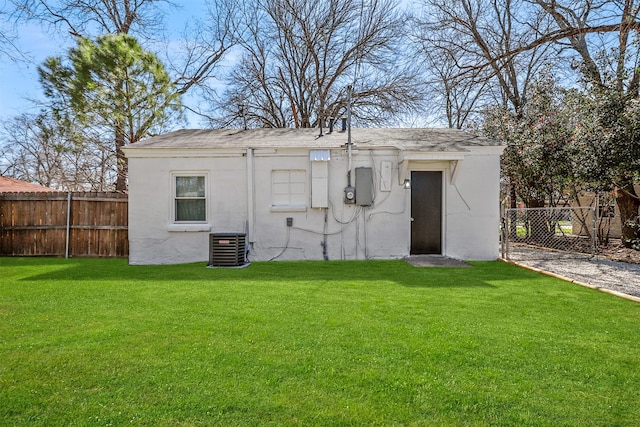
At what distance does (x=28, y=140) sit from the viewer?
75.5ft

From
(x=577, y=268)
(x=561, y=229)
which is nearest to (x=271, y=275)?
(x=577, y=268)

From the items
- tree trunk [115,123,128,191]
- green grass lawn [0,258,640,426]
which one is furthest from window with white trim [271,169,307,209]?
tree trunk [115,123,128,191]

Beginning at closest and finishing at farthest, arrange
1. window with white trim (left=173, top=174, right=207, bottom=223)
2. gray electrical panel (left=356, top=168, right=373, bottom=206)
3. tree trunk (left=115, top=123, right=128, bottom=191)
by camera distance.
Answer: gray electrical panel (left=356, top=168, right=373, bottom=206) → window with white trim (left=173, top=174, right=207, bottom=223) → tree trunk (left=115, top=123, right=128, bottom=191)

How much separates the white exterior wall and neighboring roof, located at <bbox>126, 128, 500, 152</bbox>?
263 mm

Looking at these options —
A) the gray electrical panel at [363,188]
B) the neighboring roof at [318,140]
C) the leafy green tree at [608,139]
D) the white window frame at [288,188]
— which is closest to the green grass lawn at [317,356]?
the gray electrical panel at [363,188]

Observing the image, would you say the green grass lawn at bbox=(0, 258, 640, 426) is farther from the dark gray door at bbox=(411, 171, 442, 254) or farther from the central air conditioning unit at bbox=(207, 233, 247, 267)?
the dark gray door at bbox=(411, 171, 442, 254)

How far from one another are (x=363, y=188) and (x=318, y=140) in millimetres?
1865

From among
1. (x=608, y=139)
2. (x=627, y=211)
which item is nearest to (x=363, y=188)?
(x=608, y=139)

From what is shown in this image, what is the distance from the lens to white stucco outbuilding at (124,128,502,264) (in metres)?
8.88

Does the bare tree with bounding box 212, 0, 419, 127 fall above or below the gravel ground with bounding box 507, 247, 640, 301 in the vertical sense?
above

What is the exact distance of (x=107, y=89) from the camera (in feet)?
51.0

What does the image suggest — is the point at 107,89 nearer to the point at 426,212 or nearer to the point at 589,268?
the point at 426,212

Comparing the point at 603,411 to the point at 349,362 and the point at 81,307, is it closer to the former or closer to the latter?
the point at 349,362

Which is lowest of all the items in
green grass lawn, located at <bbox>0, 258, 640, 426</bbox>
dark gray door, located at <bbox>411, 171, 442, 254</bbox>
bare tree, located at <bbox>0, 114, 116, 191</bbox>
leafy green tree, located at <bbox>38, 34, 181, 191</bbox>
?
green grass lawn, located at <bbox>0, 258, 640, 426</bbox>
